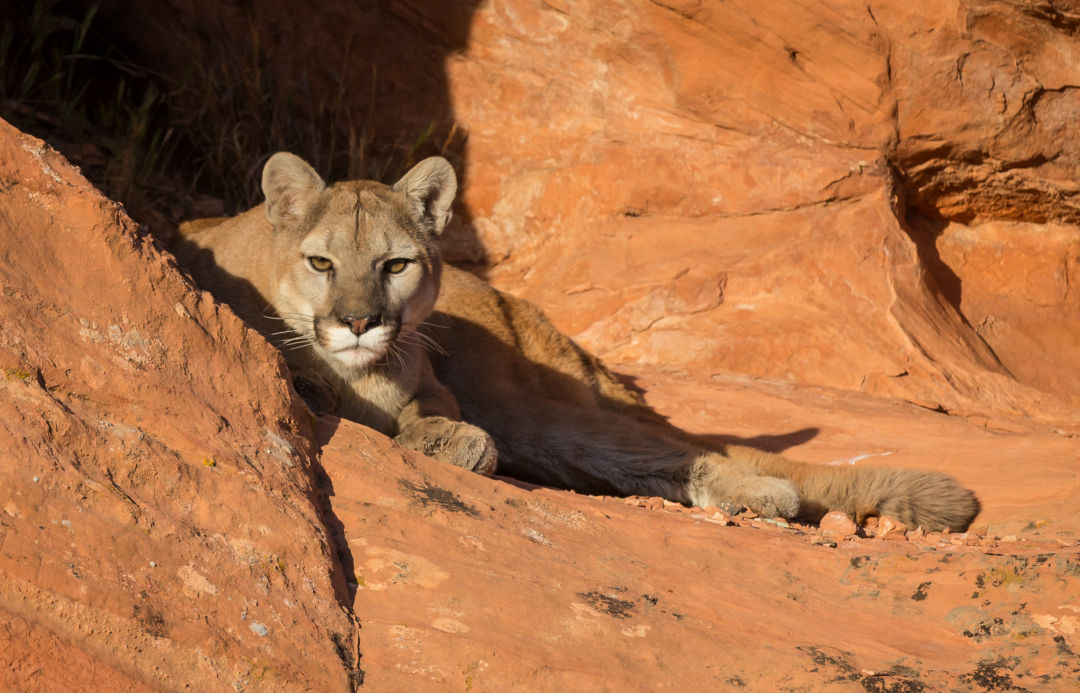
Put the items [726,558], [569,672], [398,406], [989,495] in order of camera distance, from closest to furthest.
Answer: [569,672]
[726,558]
[398,406]
[989,495]

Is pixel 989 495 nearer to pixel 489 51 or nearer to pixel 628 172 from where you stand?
pixel 628 172

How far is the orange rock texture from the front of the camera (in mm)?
2260

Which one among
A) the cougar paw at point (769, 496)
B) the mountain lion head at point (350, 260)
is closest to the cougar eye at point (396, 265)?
the mountain lion head at point (350, 260)

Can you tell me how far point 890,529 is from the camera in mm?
4281

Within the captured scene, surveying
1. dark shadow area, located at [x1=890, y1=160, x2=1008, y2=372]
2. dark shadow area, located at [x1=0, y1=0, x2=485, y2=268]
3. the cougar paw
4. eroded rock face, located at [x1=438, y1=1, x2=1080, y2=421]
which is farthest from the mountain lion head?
dark shadow area, located at [x1=890, y1=160, x2=1008, y2=372]

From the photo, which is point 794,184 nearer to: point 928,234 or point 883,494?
point 928,234

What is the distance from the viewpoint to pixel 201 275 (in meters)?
4.90

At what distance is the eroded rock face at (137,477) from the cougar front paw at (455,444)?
3.39 feet

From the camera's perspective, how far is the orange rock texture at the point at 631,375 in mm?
2260

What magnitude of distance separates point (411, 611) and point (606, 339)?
212 inches

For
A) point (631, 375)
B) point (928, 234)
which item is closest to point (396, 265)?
point (631, 375)

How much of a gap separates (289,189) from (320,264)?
1.69 ft

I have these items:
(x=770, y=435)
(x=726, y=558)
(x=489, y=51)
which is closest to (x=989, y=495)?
(x=770, y=435)

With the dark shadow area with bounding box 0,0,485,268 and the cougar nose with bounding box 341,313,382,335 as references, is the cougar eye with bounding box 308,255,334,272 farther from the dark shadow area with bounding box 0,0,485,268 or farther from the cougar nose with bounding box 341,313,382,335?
the dark shadow area with bounding box 0,0,485,268
